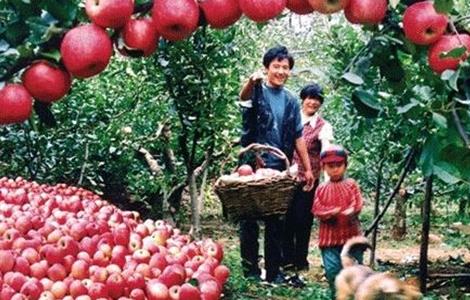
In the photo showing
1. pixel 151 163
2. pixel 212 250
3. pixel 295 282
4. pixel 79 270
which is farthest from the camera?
pixel 151 163

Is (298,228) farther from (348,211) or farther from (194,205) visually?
(348,211)

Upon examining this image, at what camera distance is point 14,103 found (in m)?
1.05

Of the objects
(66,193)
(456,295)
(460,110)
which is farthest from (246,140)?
(460,110)

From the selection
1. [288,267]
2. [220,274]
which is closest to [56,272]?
[220,274]

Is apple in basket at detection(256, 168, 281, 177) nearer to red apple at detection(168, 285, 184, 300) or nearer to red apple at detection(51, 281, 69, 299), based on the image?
red apple at detection(168, 285, 184, 300)

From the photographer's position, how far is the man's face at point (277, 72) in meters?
4.98

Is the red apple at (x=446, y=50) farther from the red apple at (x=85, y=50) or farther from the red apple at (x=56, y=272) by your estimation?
the red apple at (x=56, y=272)

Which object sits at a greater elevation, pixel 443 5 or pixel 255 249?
pixel 443 5

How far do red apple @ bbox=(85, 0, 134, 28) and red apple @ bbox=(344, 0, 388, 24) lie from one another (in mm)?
293

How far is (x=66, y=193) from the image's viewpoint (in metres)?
4.57

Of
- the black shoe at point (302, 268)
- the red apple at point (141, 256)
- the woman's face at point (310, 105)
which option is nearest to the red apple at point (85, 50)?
the red apple at point (141, 256)

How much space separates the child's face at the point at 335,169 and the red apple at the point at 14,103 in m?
3.68

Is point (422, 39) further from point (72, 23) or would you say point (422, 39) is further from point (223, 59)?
point (223, 59)

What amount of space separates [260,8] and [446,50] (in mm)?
269
